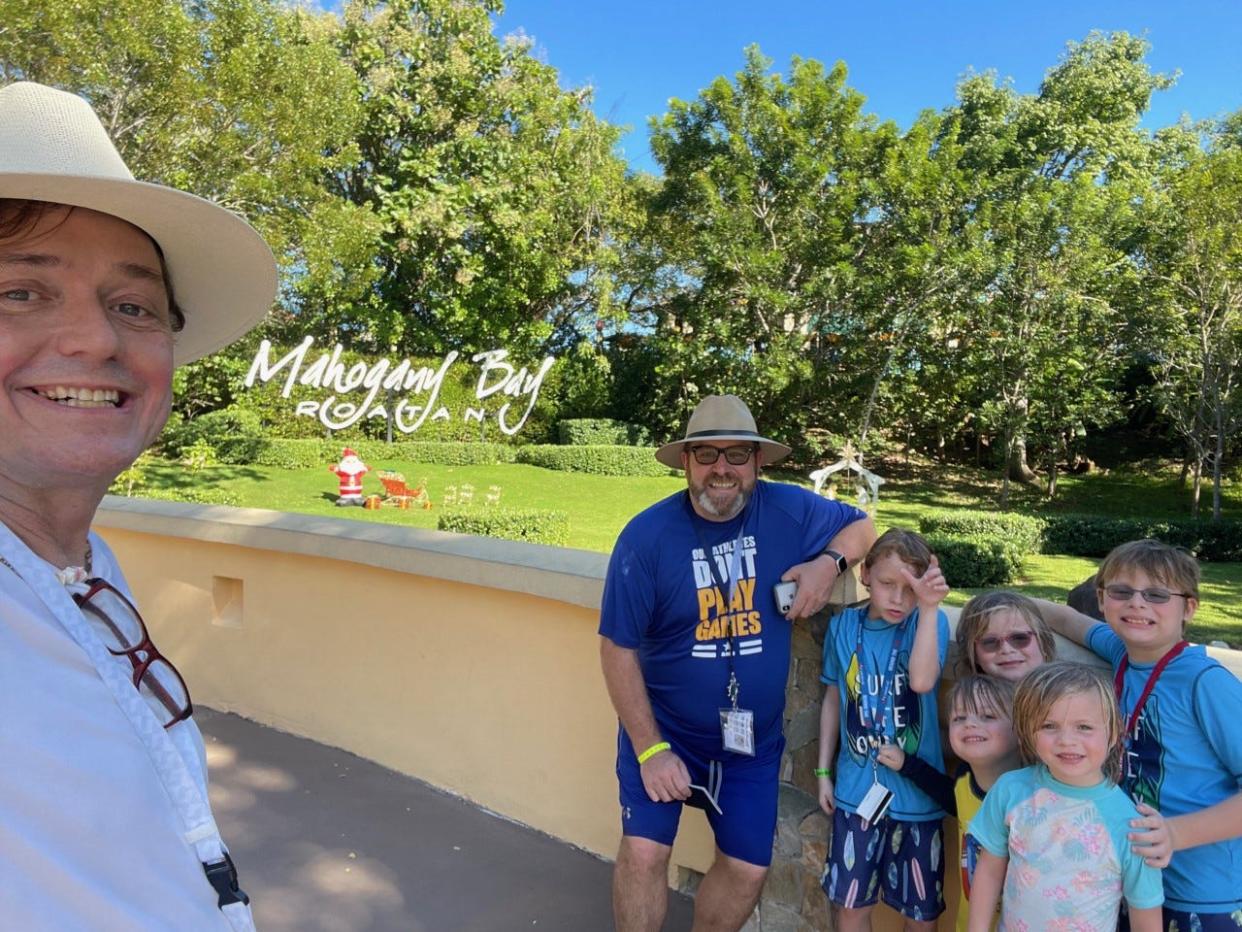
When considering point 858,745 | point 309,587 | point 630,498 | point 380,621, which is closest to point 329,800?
point 380,621

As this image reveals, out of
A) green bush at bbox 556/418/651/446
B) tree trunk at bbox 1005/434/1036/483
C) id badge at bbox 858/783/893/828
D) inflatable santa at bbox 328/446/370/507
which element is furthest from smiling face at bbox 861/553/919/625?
tree trunk at bbox 1005/434/1036/483

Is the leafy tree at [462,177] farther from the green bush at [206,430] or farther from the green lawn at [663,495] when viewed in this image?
the green lawn at [663,495]

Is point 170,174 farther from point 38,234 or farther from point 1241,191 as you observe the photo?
point 1241,191

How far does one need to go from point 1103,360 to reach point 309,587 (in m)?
20.5

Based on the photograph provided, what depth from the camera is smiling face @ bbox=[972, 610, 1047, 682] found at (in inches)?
86.1

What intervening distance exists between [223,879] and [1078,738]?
165 centimetres

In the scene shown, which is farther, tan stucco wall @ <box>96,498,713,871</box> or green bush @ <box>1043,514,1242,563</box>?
green bush @ <box>1043,514,1242,563</box>

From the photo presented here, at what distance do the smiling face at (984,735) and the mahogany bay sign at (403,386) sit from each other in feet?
50.5

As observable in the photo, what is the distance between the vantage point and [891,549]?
8.06 ft

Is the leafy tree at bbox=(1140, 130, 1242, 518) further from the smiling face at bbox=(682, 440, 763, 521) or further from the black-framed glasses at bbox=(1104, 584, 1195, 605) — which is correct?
the black-framed glasses at bbox=(1104, 584, 1195, 605)

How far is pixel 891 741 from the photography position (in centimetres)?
237

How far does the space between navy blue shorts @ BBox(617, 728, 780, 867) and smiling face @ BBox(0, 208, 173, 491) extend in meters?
1.91

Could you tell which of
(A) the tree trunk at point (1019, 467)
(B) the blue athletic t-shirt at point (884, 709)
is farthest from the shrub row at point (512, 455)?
(B) the blue athletic t-shirt at point (884, 709)

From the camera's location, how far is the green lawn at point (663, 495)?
36.4 ft
